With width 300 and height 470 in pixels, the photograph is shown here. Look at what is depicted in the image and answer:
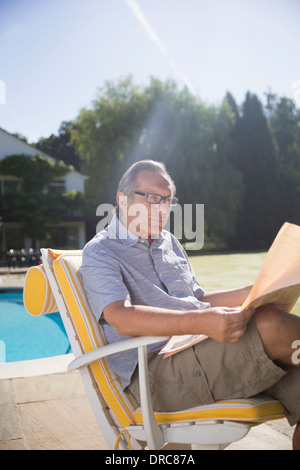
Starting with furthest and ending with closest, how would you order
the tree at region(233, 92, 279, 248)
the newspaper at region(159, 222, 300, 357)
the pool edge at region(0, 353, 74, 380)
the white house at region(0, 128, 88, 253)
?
the tree at region(233, 92, 279, 248) < the white house at region(0, 128, 88, 253) < the pool edge at region(0, 353, 74, 380) < the newspaper at region(159, 222, 300, 357)

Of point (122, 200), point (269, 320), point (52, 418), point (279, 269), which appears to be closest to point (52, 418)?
point (52, 418)

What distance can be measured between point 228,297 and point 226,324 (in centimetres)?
66

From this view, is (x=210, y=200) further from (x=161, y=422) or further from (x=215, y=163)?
(x=161, y=422)

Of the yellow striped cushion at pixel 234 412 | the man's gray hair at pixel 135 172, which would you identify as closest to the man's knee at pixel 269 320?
the yellow striped cushion at pixel 234 412

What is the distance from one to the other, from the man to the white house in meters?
19.9

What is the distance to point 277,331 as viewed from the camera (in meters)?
1.28

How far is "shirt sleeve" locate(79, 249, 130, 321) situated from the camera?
1.47m

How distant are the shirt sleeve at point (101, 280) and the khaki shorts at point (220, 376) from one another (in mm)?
261

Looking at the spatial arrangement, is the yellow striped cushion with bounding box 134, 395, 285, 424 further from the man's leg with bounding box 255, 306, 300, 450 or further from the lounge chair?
the man's leg with bounding box 255, 306, 300, 450

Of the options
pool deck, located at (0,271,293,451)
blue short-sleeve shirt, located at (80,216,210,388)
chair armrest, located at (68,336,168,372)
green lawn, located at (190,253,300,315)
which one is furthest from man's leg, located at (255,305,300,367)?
green lawn, located at (190,253,300,315)

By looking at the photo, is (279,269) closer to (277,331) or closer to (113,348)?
(277,331)

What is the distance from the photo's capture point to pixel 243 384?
1358 mm

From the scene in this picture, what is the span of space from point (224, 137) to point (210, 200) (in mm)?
4101
